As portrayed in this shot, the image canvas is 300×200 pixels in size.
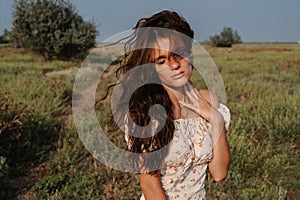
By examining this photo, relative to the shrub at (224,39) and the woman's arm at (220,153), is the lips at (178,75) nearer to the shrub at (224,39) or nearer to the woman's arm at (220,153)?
the woman's arm at (220,153)

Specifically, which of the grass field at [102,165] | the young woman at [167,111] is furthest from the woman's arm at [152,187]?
the grass field at [102,165]

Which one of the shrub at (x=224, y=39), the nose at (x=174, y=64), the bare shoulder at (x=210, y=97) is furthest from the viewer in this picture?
the shrub at (x=224, y=39)

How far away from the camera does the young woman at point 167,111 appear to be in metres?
1.59

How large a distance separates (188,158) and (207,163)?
0.14 meters

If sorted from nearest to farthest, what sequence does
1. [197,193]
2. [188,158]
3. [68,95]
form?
[188,158] < [197,193] < [68,95]

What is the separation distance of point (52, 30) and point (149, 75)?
77.5 ft

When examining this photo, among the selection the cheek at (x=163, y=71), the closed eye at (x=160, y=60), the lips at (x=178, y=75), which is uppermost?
the closed eye at (x=160, y=60)

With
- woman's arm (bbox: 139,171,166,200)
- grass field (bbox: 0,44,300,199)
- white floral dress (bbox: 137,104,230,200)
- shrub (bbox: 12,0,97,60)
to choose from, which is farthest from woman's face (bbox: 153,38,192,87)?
shrub (bbox: 12,0,97,60)

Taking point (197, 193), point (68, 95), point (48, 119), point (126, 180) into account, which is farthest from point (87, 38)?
point (197, 193)

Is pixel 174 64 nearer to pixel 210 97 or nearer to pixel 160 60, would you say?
pixel 160 60

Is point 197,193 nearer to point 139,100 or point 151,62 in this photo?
point 139,100

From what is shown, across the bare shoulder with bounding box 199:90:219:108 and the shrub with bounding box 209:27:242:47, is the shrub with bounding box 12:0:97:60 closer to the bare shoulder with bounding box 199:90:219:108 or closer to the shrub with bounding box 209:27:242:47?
the bare shoulder with bounding box 199:90:219:108

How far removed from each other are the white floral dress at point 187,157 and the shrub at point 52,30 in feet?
75.0

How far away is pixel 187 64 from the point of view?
5.26ft
